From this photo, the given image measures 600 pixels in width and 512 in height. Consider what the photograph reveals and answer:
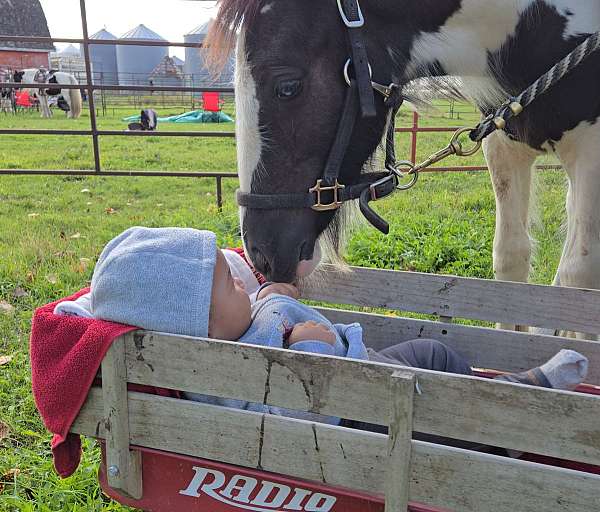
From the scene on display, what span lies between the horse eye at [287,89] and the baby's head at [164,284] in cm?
46

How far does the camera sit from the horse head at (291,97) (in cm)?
169

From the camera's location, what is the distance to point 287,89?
1.69m

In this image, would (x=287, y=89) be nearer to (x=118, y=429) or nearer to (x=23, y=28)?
(x=118, y=429)

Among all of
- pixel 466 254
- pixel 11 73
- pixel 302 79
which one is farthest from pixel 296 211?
pixel 11 73

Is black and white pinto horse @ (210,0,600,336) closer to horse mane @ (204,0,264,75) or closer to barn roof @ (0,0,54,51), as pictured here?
horse mane @ (204,0,264,75)

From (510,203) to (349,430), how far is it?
1.66m

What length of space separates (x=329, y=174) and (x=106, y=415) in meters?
0.88

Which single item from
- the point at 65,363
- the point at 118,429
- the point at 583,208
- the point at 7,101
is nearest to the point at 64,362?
the point at 65,363

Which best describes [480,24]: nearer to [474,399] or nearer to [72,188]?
[474,399]

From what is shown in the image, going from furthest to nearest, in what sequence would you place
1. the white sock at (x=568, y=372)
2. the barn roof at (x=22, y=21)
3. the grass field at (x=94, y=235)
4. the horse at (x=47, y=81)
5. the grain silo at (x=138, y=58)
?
the grain silo at (x=138, y=58) → the barn roof at (x=22, y=21) → the horse at (x=47, y=81) → the grass field at (x=94, y=235) → the white sock at (x=568, y=372)

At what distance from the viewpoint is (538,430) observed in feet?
3.69

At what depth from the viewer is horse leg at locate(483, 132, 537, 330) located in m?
2.49

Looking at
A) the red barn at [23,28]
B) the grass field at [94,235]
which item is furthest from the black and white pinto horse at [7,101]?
the grass field at [94,235]

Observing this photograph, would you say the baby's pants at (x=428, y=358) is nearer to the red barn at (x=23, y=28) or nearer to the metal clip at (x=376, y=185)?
the metal clip at (x=376, y=185)
